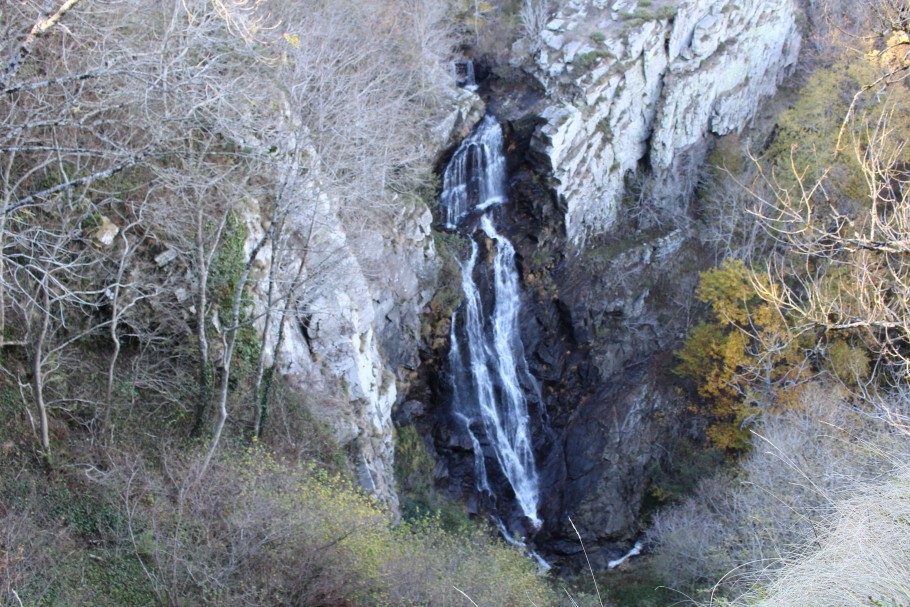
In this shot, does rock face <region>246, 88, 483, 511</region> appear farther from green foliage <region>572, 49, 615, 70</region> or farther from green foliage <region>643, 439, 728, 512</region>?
green foliage <region>643, 439, 728, 512</region>

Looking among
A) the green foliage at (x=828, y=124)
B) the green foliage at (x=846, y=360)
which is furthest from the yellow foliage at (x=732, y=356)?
the green foliage at (x=828, y=124)

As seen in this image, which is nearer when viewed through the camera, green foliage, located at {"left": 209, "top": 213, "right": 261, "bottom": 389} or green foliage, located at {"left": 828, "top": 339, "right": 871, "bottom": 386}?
green foliage, located at {"left": 209, "top": 213, "right": 261, "bottom": 389}

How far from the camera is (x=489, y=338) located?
21.3 metres

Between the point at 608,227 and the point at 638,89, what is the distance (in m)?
4.67

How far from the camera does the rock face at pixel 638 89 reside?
886 inches

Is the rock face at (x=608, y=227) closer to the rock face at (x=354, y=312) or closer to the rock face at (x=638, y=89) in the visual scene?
the rock face at (x=638, y=89)

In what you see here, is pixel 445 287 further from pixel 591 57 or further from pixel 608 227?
pixel 591 57

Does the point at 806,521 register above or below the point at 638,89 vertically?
below

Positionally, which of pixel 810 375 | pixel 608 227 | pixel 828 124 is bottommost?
pixel 810 375

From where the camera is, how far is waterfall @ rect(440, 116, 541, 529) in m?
20.6

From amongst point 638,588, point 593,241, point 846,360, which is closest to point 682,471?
point 638,588

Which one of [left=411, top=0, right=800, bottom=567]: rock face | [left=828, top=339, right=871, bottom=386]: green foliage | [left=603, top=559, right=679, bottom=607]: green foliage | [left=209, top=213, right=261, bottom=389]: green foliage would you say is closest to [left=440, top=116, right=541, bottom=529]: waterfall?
[left=411, top=0, right=800, bottom=567]: rock face

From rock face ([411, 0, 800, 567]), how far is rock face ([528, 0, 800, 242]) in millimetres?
52

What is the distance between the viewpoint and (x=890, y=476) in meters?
6.07
